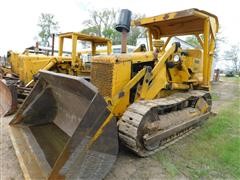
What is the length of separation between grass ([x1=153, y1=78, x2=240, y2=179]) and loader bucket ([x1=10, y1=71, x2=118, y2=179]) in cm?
102

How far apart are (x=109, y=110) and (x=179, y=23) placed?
10.7 ft

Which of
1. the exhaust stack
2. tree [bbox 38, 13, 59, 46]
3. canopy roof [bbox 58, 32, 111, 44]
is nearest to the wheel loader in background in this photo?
canopy roof [bbox 58, 32, 111, 44]

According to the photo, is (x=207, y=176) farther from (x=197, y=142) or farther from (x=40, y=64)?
(x=40, y=64)

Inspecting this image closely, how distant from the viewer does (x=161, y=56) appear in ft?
12.9

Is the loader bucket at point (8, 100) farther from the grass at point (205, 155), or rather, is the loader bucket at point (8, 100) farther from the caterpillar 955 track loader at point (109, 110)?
the grass at point (205, 155)

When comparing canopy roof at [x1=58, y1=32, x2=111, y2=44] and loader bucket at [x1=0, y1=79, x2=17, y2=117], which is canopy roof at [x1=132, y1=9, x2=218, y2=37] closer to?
canopy roof at [x1=58, y1=32, x2=111, y2=44]

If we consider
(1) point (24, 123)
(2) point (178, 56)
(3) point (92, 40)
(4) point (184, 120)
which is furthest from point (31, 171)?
(3) point (92, 40)

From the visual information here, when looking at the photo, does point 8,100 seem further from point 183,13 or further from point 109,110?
point 183,13

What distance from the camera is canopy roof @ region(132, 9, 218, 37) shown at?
4117mm

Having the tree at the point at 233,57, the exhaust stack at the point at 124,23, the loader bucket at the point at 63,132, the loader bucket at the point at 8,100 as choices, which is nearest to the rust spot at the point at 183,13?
the exhaust stack at the point at 124,23

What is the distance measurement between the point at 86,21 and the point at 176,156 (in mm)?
36892

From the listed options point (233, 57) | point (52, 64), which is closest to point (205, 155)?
point (52, 64)

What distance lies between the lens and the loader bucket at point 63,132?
86.5 inches

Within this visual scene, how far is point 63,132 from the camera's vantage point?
334 centimetres
